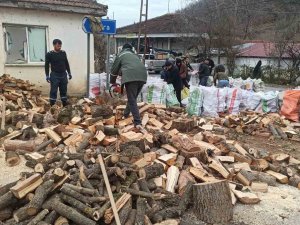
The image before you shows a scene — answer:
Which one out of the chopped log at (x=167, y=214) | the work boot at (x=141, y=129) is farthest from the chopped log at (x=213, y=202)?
the work boot at (x=141, y=129)

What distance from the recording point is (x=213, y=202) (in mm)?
4590

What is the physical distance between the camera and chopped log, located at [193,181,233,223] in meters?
4.60

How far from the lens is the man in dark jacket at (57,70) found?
9664 millimetres

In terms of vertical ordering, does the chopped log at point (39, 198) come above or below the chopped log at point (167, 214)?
above

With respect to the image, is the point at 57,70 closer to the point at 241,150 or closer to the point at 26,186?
the point at 241,150

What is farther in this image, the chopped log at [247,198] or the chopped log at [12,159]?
the chopped log at [12,159]

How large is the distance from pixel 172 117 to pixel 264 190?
3865mm

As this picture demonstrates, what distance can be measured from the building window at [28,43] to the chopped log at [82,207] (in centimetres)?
856

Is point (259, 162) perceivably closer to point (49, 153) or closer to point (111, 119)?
point (111, 119)

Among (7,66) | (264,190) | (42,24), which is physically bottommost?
(264,190)

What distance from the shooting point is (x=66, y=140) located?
6465 millimetres

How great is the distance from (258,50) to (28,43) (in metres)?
22.6

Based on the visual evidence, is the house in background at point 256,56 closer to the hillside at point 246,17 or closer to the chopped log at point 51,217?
the hillside at point 246,17

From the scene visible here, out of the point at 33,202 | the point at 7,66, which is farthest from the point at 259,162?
the point at 7,66
